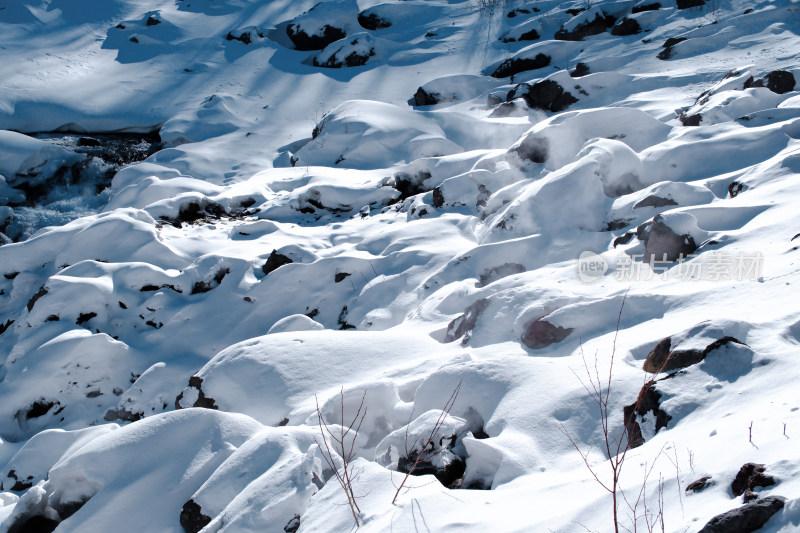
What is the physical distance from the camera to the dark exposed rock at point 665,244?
4785 millimetres

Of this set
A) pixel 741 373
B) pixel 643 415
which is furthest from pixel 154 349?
pixel 741 373

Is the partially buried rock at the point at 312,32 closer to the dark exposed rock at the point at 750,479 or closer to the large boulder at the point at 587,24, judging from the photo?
the large boulder at the point at 587,24

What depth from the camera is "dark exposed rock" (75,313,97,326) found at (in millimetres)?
6262

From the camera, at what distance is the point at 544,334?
165 inches

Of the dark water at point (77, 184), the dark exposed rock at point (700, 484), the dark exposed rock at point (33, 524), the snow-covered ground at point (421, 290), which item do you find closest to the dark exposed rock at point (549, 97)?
the snow-covered ground at point (421, 290)

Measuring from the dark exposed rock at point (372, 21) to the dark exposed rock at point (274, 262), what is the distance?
1127 cm

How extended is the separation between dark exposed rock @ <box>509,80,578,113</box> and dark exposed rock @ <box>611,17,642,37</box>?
3714mm

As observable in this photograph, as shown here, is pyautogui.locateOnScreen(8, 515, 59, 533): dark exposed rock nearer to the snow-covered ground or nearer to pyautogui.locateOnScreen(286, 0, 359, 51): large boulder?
the snow-covered ground

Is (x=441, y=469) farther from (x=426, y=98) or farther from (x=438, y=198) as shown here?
(x=426, y=98)

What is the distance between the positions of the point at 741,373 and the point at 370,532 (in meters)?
1.92

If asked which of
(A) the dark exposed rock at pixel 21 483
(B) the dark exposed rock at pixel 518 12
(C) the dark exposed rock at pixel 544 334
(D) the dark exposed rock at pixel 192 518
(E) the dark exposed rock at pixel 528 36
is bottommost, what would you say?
(A) the dark exposed rock at pixel 21 483

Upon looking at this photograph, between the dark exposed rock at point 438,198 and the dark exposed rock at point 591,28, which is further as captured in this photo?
the dark exposed rock at point 591,28

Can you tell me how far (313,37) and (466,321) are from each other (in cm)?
1248

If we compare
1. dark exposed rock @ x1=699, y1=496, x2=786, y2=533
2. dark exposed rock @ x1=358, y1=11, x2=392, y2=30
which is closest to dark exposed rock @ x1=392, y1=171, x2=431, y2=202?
dark exposed rock @ x1=699, y1=496, x2=786, y2=533
